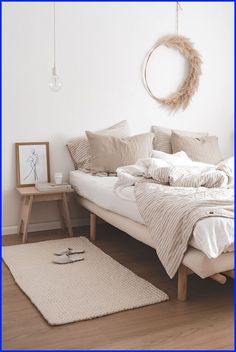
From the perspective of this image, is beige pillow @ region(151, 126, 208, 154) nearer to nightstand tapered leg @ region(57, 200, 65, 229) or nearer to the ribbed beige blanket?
nightstand tapered leg @ region(57, 200, 65, 229)

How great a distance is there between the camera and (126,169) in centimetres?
366

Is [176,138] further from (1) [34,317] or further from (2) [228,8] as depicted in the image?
(1) [34,317]

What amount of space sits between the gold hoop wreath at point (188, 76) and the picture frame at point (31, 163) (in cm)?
132

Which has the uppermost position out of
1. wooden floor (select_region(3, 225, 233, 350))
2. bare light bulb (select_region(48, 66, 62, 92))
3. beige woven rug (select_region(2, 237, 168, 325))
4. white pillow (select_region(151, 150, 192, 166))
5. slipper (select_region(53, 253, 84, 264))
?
bare light bulb (select_region(48, 66, 62, 92))

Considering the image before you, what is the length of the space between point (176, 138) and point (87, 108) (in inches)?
36.0

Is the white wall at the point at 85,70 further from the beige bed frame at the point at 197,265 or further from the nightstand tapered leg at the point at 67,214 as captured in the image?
the beige bed frame at the point at 197,265

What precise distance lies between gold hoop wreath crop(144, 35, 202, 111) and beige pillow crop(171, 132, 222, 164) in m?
0.50

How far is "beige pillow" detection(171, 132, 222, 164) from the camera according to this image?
14.6 ft

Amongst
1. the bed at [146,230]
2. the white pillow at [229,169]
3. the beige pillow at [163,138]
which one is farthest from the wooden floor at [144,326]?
the beige pillow at [163,138]

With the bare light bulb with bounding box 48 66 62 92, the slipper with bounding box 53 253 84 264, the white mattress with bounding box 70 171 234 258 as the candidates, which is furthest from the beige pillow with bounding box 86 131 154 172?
the slipper with bounding box 53 253 84 264

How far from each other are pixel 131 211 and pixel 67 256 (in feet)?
2.07

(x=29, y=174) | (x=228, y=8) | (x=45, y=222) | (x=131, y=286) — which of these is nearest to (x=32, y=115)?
(x=29, y=174)

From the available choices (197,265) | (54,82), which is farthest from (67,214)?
(197,265)

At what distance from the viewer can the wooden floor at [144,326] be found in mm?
2275
